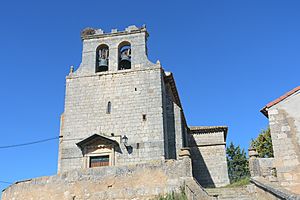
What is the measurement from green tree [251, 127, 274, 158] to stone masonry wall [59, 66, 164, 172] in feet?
36.5

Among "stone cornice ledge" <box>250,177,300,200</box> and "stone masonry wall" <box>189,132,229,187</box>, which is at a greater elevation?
"stone masonry wall" <box>189,132,229,187</box>

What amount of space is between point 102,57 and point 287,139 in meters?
12.7

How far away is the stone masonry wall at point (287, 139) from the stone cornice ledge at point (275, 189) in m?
1.13

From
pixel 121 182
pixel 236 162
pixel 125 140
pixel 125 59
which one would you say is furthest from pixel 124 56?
pixel 236 162

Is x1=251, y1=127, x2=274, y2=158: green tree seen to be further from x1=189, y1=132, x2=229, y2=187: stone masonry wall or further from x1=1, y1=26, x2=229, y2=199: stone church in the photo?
x1=1, y1=26, x2=229, y2=199: stone church

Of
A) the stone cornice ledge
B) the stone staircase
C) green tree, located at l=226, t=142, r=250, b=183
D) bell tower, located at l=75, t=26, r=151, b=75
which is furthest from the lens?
green tree, located at l=226, t=142, r=250, b=183

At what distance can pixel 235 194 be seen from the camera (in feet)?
39.7

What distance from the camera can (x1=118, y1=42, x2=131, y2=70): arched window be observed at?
70.3 feet

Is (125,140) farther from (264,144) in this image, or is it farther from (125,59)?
(264,144)

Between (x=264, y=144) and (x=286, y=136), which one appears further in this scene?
(x=264, y=144)

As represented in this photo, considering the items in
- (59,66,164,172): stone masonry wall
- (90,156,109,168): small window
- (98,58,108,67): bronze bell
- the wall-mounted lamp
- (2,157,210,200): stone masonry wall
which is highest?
(98,58,108,67): bronze bell

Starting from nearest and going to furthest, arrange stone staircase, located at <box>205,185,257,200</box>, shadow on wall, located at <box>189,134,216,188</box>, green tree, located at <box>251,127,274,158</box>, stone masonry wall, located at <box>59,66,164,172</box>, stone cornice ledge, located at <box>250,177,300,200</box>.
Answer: stone cornice ledge, located at <box>250,177,300,200</box>
stone staircase, located at <box>205,185,257,200</box>
stone masonry wall, located at <box>59,66,164,172</box>
shadow on wall, located at <box>189,134,216,188</box>
green tree, located at <box>251,127,274,158</box>

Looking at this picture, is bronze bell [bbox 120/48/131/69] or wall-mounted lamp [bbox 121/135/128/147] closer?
wall-mounted lamp [bbox 121/135/128/147]

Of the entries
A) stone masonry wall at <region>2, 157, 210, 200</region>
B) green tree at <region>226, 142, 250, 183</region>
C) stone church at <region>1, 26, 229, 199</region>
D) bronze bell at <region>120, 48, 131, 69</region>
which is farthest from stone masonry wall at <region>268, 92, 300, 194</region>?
green tree at <region>226, 142, 250, 183</region>
